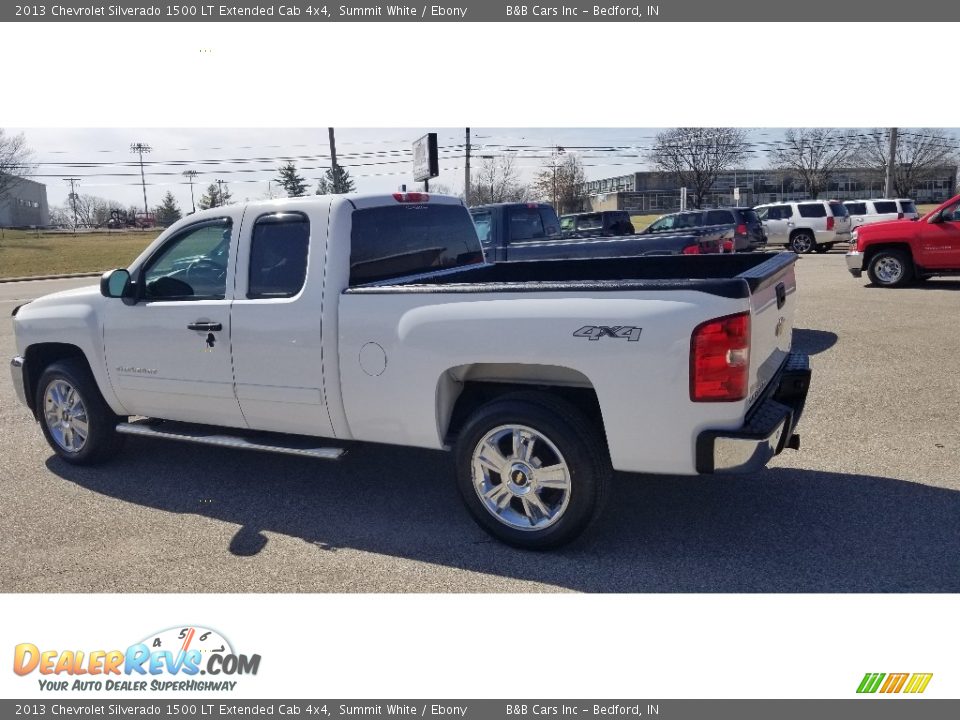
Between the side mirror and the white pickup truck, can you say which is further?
the side mirror

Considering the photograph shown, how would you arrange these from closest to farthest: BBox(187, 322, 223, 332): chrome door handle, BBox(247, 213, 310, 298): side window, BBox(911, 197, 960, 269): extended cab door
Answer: BBox(247, 213, 310, 298): side window, BBox(187, 322, 223, 332): chrome door handle, BBox(911, 197, 960, 269): extended cab door

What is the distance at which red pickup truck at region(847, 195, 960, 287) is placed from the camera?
48.0 ft

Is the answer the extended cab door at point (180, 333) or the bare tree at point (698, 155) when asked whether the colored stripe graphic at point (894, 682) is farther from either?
the bare tree at point (698, 155)

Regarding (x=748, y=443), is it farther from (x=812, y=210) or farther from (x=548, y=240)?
(x=812, y=210)

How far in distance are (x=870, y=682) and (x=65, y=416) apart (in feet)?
18.0

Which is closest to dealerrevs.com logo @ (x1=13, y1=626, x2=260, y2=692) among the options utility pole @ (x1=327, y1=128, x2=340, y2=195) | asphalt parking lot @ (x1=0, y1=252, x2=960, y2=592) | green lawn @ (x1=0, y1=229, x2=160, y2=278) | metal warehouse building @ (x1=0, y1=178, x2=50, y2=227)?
asphalt parking lot @ (x1=0, y1=252, x2=960, y2=592)

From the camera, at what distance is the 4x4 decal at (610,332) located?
11.7ft

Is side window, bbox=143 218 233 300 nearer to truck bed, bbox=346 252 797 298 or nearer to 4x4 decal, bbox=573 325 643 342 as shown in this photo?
truck bed, bbox=346 252 797 298

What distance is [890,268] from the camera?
51.0ft

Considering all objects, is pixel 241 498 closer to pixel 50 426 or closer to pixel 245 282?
pixel 245 282

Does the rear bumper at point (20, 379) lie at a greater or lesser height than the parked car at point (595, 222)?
lesser

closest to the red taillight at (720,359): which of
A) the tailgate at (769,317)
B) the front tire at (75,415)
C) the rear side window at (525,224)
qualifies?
the tailgate at (769,317)

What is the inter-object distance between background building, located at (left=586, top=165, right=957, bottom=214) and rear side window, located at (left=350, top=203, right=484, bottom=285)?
66.7 meters

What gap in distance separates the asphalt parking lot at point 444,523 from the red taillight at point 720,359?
942mm
